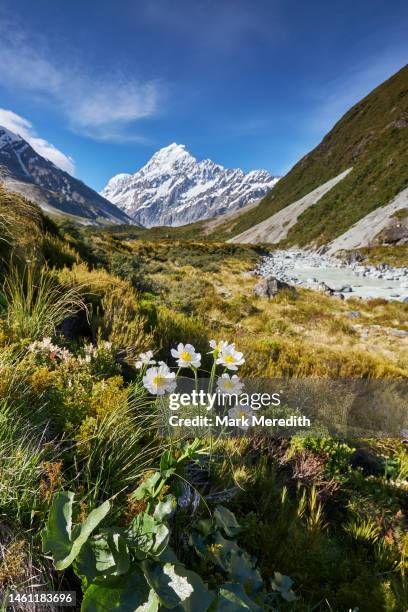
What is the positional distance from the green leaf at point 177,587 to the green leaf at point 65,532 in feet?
0.84

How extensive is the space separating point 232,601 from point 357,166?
67885 mm

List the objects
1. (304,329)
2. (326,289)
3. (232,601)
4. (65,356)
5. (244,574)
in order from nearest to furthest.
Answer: (232,601)
(244,574)
(65,356)
(304,329)
(326,289)

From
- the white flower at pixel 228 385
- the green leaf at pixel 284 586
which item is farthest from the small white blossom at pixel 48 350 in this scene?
the green leaf at pixel 284 586

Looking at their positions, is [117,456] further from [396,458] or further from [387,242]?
[387,242]

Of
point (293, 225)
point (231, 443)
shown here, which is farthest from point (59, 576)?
point (293, 225)

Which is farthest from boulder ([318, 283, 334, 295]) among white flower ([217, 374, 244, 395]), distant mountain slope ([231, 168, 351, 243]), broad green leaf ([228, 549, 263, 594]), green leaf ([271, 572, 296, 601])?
distant mountain slope ([231, 168, 351, 243])

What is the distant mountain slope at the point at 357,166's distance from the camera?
46.3 meters

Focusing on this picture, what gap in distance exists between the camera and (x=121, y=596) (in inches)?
49.1

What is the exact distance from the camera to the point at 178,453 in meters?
2.20

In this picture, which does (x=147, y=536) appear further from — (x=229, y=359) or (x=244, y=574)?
(x=229, y=359)

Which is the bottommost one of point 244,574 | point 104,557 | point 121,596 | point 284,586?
point 284,586

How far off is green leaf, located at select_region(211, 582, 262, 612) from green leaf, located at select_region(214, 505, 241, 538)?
1.25 feet

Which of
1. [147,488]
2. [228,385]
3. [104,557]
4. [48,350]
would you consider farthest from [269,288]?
[104,557]

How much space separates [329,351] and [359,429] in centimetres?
296
